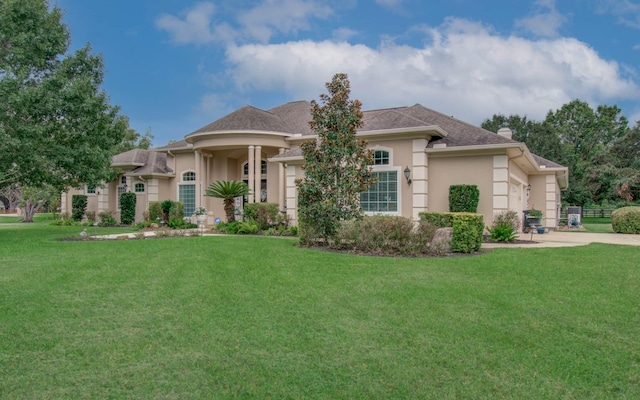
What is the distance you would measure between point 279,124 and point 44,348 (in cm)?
1587

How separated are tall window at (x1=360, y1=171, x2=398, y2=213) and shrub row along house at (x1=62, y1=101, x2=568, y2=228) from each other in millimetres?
35

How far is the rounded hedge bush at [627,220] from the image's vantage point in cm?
1622

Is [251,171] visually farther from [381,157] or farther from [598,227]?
[598,227]

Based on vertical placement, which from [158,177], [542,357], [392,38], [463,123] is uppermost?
[392,38]

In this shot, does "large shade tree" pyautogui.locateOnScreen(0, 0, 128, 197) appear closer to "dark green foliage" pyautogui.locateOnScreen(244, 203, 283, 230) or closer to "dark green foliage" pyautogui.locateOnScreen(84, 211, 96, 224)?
"dark green foliage" pyautogui.locateOnScreen(244, 203, 283, 230)

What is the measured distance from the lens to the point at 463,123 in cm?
1539

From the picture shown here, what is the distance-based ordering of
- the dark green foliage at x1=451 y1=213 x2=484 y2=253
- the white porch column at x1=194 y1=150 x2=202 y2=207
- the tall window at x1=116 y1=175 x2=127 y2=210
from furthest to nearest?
the tall window at x1=116 y1=175 x2=127 y2=210 < the white porch column at x1=194 y1=150 x2=202 y2=207 < the dark green foliage at x1=451 y1=213 x2=484 y2=253

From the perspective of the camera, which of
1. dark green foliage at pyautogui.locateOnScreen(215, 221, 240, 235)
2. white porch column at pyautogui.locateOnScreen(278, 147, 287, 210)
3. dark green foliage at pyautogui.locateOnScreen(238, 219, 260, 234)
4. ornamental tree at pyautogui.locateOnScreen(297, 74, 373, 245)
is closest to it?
ornamental tree at pyautogui.locateOnScreen(297, 74, 373, 245)

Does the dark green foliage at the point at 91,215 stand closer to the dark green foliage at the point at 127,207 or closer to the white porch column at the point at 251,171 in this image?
the dark green foliage at the point at 127,207

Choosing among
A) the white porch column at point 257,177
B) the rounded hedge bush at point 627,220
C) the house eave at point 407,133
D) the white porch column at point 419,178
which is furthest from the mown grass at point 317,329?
the rounded hedge bush at point 627,220

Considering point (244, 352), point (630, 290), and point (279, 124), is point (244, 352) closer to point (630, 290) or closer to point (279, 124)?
point (630, 290)

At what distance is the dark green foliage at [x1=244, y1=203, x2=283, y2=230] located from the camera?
52.9 feet

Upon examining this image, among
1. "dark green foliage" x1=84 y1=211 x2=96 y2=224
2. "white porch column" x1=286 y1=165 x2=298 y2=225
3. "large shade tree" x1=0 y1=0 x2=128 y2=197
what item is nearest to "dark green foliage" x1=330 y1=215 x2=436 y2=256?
"white porch column" x1=286 y1=165 x2=298 y2=225

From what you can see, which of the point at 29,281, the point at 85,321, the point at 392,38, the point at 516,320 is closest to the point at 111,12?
the point at 392,38
